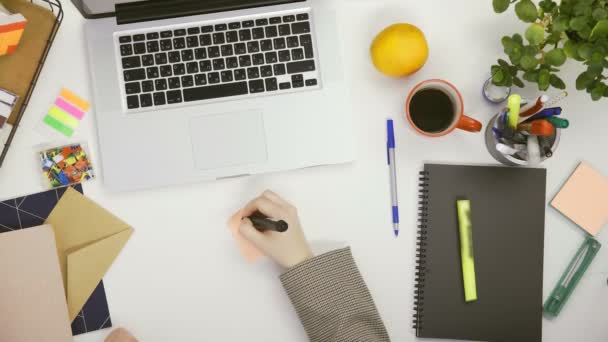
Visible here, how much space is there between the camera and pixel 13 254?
0.87 m

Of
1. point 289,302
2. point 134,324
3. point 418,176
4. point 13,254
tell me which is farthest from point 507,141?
point 13,254

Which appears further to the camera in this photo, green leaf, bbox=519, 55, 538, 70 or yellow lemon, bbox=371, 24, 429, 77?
yellow lemon, bbox=371, 24, 429, 77

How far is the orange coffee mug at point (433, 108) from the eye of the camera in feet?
2.89

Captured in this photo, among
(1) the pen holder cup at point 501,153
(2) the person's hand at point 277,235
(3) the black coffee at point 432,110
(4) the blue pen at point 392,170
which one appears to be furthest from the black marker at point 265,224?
(1) the pen holder cup at point 501,153

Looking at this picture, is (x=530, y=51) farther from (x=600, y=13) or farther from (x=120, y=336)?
(x=120, y=336)

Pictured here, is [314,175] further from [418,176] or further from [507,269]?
[507,269]

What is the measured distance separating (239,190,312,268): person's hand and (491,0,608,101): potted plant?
1.47ft

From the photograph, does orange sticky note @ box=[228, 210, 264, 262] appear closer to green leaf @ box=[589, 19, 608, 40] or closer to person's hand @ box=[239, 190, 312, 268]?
person's hand @ box=[239, 190, 312, 268]

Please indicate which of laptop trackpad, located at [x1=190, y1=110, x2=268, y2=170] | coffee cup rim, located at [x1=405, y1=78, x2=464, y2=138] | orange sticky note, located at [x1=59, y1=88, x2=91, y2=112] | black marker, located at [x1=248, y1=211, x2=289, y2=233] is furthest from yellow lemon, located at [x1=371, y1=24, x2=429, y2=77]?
orange sticky note, located at [x1=59, y1=88, x2=91, y2=112]

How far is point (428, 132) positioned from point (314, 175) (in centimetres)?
23

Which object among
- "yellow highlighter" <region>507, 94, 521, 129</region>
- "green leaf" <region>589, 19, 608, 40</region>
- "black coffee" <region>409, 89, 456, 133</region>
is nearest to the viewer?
"green leaf" <region>589, 19, 608, 40</region>

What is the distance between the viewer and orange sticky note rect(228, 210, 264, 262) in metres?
0.91

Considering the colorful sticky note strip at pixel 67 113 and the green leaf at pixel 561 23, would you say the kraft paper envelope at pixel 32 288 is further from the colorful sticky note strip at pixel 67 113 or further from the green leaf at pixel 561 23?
the green leaf at pixel 561 23

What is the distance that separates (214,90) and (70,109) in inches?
11.3
